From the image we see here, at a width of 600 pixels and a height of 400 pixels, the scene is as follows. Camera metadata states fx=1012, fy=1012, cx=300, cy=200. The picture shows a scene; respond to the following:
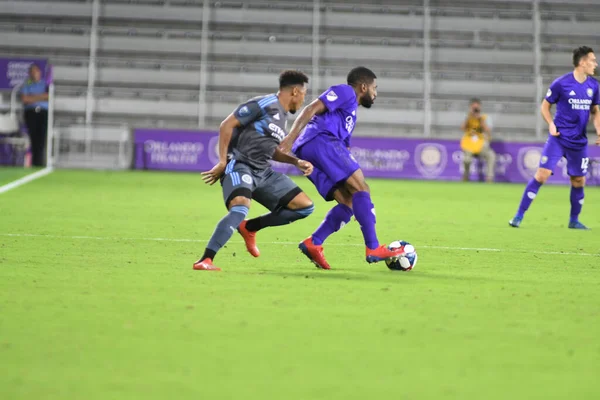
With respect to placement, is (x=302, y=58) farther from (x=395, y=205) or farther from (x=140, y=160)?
(x=395, y=205)

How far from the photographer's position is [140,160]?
25.7m

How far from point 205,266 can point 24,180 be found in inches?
539

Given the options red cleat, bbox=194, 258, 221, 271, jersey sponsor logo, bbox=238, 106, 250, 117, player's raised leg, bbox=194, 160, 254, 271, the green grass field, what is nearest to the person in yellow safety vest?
the green grass field

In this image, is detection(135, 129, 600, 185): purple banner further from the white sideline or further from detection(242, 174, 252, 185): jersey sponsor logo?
detection(242, 174, 252, 185): jersey sponsor logo

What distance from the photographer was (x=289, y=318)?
517cm

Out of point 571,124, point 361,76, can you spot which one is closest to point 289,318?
point 361,76

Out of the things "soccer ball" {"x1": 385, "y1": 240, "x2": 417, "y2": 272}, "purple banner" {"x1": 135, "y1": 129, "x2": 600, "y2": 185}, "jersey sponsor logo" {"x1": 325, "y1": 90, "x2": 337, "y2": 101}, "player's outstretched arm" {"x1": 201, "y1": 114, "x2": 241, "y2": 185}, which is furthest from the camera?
"purple banner" {"x1": 135, "y1": 129, "x2": 600, "y2": 185}

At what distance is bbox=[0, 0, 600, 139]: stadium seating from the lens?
28.2 m

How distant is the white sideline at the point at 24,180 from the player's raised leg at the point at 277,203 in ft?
31.5

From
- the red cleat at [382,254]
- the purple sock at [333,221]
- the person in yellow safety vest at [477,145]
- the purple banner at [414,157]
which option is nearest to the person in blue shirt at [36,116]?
the purple banner at [414,157]

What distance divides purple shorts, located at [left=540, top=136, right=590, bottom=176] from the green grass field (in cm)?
160

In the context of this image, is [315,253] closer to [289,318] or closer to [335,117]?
[335,117]

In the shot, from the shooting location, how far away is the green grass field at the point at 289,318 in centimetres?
376

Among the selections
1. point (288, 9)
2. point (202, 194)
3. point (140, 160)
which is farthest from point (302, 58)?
point (202, 194)
